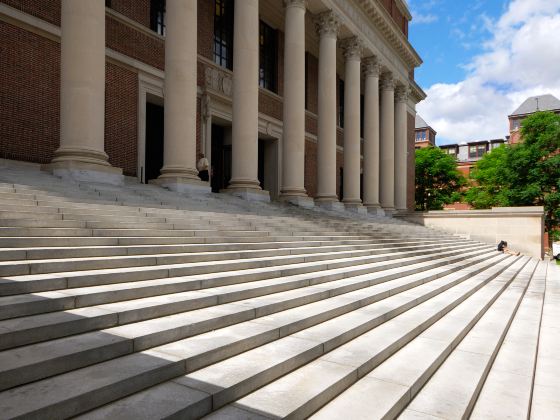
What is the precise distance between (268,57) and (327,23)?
5180 mm

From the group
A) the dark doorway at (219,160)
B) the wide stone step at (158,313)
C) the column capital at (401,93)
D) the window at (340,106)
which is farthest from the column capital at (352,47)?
the wide stone step at (158,313)

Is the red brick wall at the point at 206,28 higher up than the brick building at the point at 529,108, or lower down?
lower down

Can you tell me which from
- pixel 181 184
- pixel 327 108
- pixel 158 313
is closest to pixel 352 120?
pixel 327 108

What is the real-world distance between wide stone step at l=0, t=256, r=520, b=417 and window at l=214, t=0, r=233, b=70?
21.4m

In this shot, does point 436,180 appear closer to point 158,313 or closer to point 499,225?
point 499,225

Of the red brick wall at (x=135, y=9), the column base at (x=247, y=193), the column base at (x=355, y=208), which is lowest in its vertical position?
the column base at (x=355, y=208)

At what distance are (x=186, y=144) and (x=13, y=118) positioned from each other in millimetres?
5940

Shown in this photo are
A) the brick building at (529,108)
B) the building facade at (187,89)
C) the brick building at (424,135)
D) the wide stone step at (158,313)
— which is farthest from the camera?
the brick building at (424,135)

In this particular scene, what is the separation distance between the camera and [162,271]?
6.36m

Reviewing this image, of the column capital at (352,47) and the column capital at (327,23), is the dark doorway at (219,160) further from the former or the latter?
the column capital at (352,47)

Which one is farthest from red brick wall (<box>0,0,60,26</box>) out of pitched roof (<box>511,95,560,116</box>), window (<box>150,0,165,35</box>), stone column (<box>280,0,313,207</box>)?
pitched roof (<box>511,95,560,116</box>)

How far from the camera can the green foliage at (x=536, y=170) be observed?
39938mm

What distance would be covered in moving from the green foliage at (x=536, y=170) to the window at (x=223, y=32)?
105ft

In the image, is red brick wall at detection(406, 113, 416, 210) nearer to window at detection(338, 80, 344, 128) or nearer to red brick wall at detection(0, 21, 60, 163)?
window at detection(338, 80, 344, 128)
